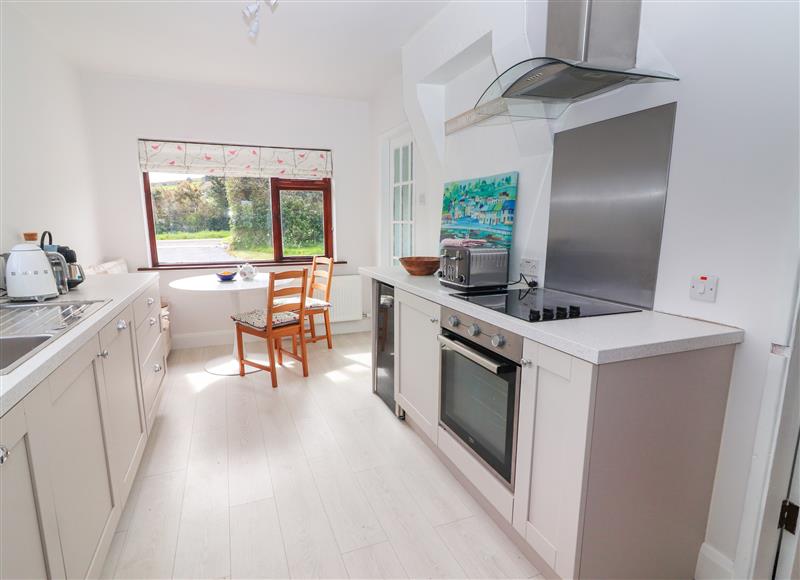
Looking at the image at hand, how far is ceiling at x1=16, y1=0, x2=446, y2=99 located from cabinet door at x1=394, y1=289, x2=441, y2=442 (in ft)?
5.79

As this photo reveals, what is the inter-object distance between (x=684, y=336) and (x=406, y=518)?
1324 mm

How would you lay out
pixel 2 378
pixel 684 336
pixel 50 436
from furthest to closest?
pixel 684 336 < pixel 50 436 < pixel 2 378

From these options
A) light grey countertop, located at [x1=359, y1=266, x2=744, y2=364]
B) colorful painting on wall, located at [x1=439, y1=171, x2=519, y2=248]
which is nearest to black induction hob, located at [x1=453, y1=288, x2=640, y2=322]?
light grey countertop, located at [x1=359, y1=266, x2=744, y2=364]

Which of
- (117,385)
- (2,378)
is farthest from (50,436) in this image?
(117,385)

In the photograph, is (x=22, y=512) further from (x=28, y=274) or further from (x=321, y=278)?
(x=321, y=278)

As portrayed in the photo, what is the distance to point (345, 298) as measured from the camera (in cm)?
452

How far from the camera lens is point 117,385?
1740 millimetres

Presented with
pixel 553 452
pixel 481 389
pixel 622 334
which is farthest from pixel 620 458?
pixel 481 389

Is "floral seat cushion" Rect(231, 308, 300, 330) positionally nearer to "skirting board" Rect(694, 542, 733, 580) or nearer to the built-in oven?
the built-in oven

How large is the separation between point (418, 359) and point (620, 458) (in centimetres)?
119

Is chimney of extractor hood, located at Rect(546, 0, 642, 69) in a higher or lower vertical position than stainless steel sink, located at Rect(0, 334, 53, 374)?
higher

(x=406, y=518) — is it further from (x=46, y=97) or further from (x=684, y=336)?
(x=46, y=97)

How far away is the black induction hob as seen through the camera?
5.06 feet

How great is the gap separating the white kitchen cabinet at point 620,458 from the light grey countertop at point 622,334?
36mm
